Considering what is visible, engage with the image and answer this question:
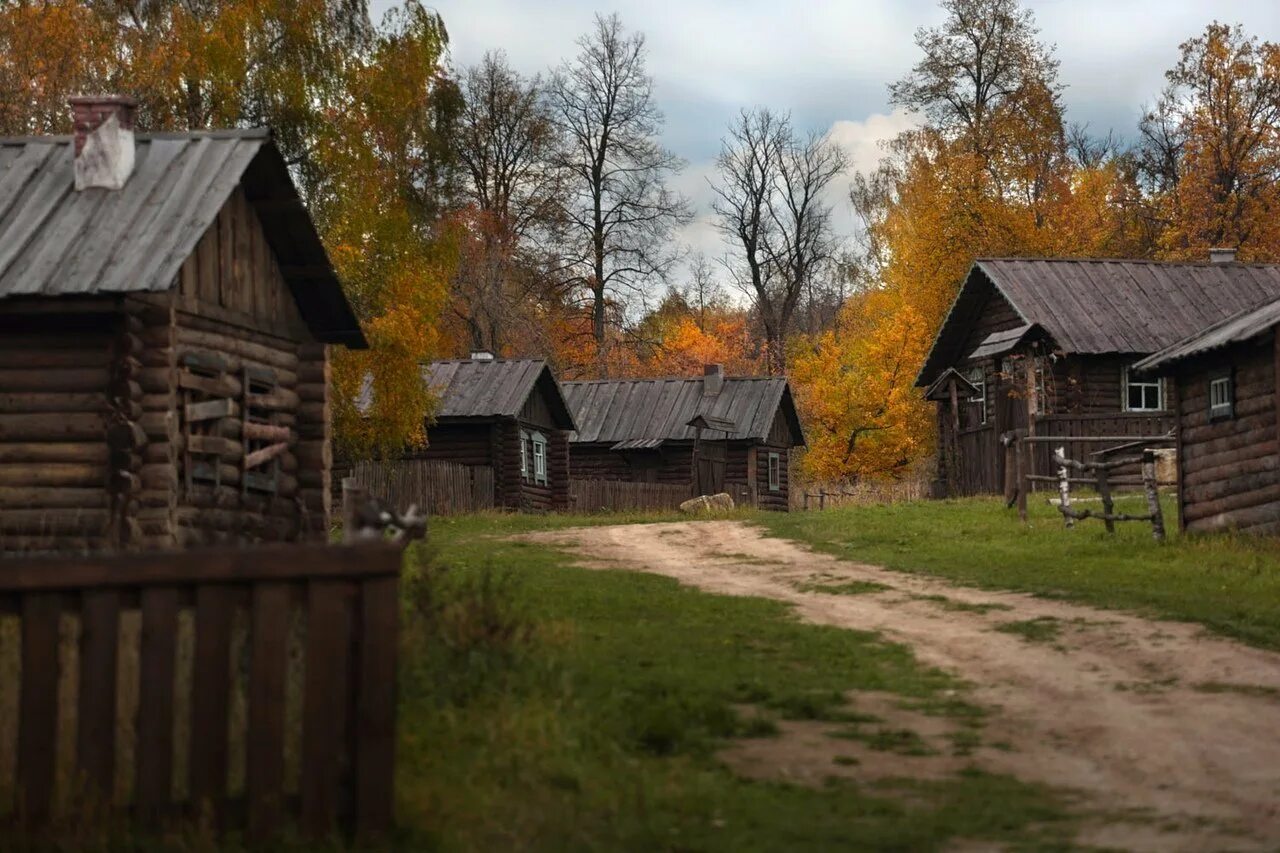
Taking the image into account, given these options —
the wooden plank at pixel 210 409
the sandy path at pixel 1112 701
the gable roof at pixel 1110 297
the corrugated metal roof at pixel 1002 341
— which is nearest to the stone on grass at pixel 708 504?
the gable roof at pixel 1110 297

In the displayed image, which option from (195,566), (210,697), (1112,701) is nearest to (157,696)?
(210,697)

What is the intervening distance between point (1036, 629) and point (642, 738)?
250 inches

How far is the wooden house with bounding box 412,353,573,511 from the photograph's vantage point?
4178 centimetres

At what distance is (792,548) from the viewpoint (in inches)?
978

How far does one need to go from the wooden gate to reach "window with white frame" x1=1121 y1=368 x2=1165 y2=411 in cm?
1381

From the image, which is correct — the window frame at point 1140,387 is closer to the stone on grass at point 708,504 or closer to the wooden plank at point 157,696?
the stone on grass at point 708,504

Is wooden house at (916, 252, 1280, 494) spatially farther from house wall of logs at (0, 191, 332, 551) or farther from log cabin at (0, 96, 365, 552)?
house wall of logs at (0, 191, 332, 551)

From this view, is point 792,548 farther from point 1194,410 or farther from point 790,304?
point 790,304

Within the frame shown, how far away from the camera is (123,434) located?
59.6ft

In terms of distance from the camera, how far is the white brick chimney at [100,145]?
19.3 metres

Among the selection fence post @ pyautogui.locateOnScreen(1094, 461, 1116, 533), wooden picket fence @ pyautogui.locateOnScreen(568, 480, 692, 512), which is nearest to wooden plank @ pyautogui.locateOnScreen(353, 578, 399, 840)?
fence post @ pyautogui.locateOnScreen(1094, 461, 1116, 533)

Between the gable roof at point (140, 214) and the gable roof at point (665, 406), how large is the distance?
28.7 m

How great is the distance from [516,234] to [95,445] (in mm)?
35969

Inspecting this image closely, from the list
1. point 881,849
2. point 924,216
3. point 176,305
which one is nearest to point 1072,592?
point 176,305
